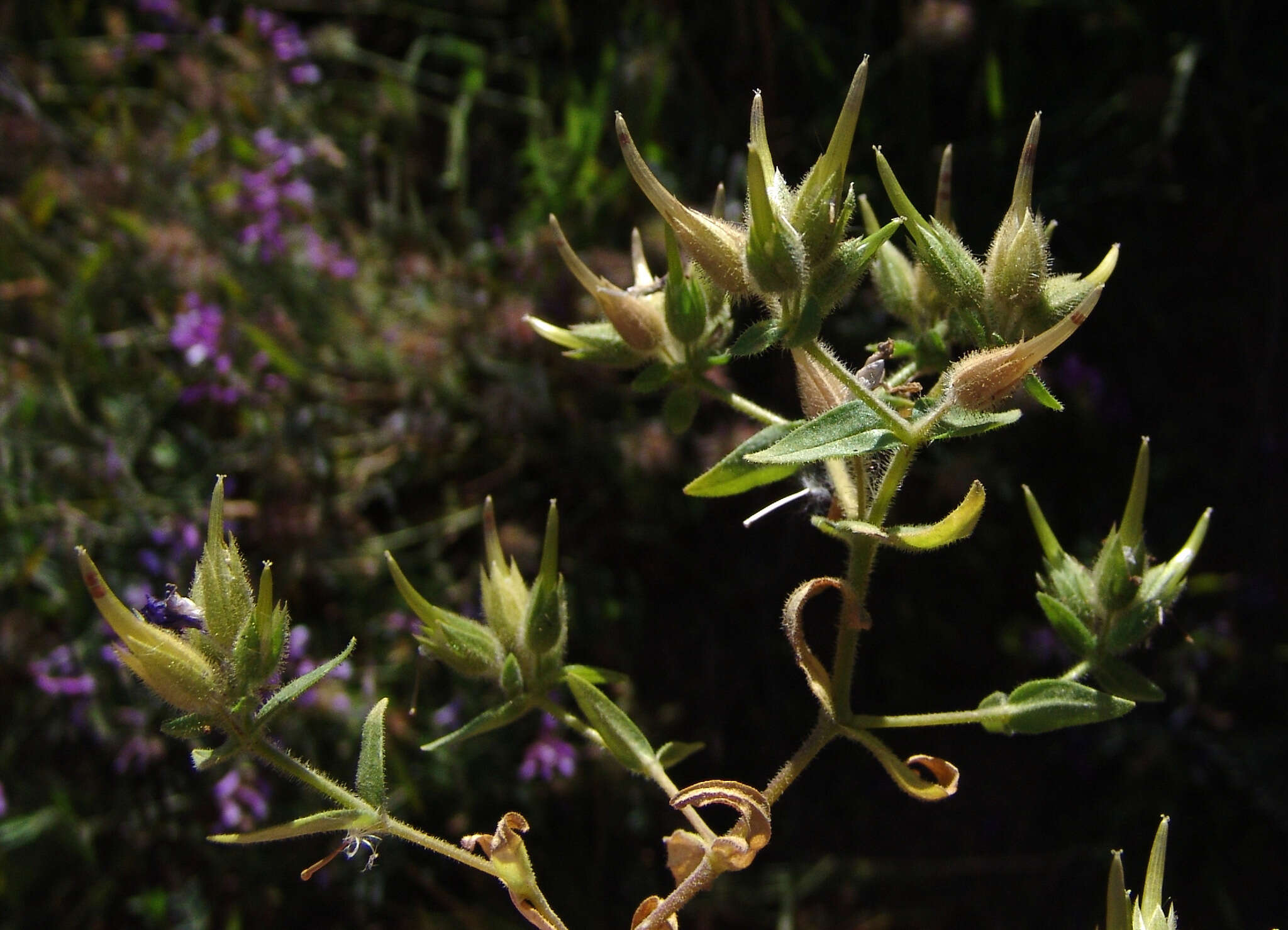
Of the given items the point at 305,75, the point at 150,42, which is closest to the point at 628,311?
the point at 305,75

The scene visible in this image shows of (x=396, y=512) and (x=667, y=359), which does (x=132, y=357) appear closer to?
(x=396, y=512)

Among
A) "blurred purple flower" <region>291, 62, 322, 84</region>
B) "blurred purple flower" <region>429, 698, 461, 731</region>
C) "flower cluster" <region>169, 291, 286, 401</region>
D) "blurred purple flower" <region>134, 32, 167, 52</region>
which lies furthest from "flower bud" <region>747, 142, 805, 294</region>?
"blurred purple flower" <region>134, 32, 167, 52</region>

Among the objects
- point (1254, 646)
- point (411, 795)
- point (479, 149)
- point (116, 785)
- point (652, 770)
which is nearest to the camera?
point (652, 770)

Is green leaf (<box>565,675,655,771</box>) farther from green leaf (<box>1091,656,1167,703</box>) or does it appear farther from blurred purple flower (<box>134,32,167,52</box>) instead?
blurred purple flower (<box>134,32,167,52</box>)

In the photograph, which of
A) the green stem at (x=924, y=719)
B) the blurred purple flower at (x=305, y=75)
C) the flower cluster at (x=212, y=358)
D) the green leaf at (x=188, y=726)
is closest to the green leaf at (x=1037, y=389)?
the green stem at (x=924, y=719)

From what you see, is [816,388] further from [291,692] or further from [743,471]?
[291,692]

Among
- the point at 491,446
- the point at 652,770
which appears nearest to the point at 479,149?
the point at 491,446
